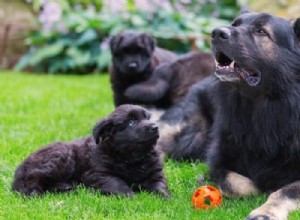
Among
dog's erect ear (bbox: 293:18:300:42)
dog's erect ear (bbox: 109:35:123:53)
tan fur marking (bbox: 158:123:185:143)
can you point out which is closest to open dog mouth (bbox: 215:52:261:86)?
dog's erect ear (bbox: 293:18:300:42)

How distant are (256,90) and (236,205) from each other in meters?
0.93

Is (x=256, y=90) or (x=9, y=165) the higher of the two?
(x=256, y=90)

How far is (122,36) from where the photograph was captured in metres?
8.70

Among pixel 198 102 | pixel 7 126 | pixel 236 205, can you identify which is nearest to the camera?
pixel 236 205

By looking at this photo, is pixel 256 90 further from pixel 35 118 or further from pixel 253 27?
pixel 35 118

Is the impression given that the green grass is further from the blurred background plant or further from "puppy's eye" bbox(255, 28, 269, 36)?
the blurred background plant

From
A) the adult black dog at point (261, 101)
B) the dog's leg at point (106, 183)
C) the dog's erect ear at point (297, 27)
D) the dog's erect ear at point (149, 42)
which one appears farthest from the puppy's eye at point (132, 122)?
the dog's erect ear at point (149, 42)

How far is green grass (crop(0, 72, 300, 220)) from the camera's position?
4.41 meters

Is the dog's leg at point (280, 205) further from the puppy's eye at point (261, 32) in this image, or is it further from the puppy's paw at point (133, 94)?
the puppy's paw at point (133, 94)

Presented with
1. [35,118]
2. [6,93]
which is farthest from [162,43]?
[35,118]

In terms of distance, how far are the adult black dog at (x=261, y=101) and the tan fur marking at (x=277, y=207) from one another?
0.01m

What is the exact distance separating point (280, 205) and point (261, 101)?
922 mm

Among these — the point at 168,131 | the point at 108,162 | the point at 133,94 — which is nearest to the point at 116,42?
the point at 133,94

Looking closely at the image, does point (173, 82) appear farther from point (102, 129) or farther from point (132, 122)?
point (102, 129)
